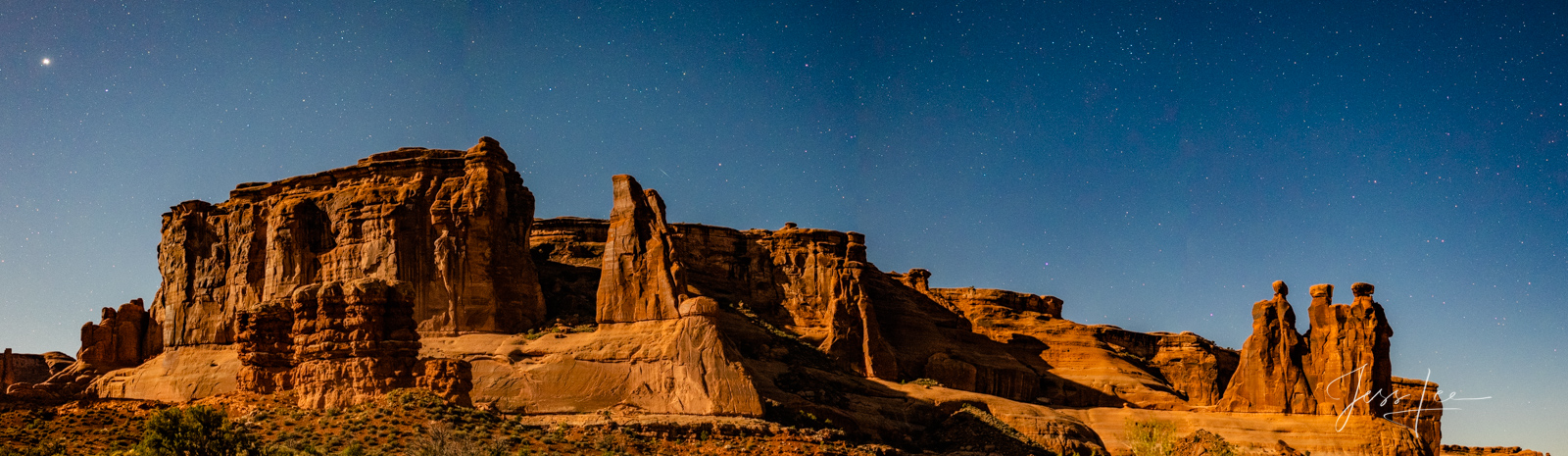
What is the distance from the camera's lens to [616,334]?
54.6 metres

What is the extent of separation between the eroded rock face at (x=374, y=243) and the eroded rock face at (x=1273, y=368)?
1352 inches

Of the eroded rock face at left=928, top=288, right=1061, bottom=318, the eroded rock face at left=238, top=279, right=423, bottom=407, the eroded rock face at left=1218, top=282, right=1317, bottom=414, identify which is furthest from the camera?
the eroded rock face at left=928, top=288, right=1061, bottom=318

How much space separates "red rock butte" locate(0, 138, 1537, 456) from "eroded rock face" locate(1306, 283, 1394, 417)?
0.09 m

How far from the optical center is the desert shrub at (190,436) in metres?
32.3

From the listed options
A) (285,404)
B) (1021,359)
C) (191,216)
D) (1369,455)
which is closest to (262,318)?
(285,404)

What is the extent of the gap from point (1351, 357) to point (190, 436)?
51.3m

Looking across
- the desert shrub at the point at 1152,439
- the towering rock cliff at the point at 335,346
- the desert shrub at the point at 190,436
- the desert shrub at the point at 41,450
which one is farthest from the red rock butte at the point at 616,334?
the desert shrub at the point at 190,436

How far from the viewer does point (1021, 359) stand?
84750mm

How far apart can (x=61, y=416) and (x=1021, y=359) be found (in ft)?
195

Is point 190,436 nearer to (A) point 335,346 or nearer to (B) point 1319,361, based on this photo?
(A) point 335,346

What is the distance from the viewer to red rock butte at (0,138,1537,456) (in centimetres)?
4775

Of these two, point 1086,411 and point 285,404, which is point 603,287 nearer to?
point 285,404

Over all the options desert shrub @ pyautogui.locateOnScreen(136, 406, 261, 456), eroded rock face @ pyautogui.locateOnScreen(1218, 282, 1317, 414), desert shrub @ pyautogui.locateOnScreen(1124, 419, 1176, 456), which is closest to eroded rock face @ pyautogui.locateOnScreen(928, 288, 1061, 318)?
eroded rock face @ pyautogui.locateOnScreen(1218, 282, 1317, 414)

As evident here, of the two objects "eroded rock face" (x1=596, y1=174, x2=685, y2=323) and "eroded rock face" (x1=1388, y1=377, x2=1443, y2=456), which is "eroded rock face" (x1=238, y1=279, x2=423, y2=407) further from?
"eroded rock face" (x1=1388, y1=377, x2=1443, y2=456)
